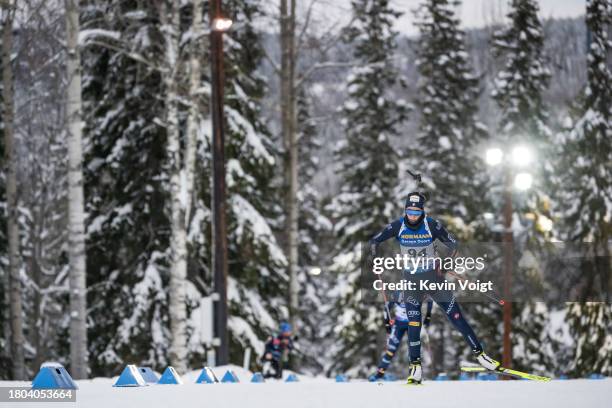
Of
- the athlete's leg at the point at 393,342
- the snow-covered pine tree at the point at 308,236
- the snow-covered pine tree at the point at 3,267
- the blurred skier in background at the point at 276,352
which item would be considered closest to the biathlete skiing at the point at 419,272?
the athlete's leg at the point at 393,342

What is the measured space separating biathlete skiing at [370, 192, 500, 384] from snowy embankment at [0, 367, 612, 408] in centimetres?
34

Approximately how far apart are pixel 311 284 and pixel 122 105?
2081 cm

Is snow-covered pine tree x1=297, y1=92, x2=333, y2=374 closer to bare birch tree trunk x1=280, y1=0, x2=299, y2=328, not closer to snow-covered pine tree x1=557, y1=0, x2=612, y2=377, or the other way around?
bare birch tree trunk x1=280, y1=0, x2=299, y2=328

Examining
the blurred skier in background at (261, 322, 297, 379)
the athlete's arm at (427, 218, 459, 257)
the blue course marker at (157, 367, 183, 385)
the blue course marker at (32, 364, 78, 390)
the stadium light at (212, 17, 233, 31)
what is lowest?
the blurred skier in background at (261, 322, 297, 379)

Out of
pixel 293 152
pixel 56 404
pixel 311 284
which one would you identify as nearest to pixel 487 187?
pixel 311 284

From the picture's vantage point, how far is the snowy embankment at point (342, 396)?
24.0 feet

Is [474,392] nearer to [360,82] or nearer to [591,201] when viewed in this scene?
[591,201]

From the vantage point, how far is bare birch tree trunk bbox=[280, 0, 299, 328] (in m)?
23.9

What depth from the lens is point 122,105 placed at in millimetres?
19938

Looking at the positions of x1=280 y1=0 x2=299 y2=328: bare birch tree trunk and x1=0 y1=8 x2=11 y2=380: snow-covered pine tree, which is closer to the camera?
x1=0 y1=8 x2=11 y2=380: snow-covered pine tree

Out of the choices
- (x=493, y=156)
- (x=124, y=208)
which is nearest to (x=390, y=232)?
(x=124, y=208)

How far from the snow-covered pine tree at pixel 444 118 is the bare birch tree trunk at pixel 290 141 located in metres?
10.3

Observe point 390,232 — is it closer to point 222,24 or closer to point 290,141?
point 222,24

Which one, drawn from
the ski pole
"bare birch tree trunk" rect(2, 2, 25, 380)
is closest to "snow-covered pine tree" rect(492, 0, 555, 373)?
"bare birch tree trunk" rect(2, 2, 25, 380)
